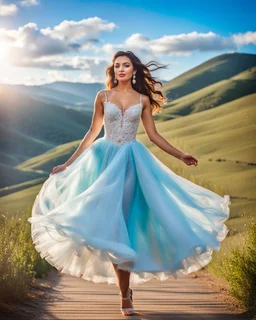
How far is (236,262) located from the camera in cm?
533

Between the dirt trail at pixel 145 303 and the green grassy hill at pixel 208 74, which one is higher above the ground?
the green grassy hill at pixel 208 74

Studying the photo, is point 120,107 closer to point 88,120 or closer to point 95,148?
point 95,148

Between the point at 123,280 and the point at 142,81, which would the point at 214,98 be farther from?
the point at 123,280

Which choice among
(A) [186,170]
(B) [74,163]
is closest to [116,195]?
(B) [74,163]

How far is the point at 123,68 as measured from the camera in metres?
5.23

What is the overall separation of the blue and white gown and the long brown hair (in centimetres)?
31

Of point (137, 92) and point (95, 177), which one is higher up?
point (137, 92)

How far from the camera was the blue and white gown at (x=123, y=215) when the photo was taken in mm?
4258

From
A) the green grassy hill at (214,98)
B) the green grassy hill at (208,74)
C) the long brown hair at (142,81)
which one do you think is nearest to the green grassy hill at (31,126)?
the green grassy hill at (208,74)

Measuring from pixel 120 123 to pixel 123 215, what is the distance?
944 millimetres

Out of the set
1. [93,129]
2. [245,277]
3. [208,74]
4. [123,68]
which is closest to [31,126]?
[208,74]

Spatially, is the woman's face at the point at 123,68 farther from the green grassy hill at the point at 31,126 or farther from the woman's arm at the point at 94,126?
the green grassy hill at the point at 31,126

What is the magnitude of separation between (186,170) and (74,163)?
12.5 metres

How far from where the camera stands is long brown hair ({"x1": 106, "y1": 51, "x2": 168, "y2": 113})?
5375 mm
